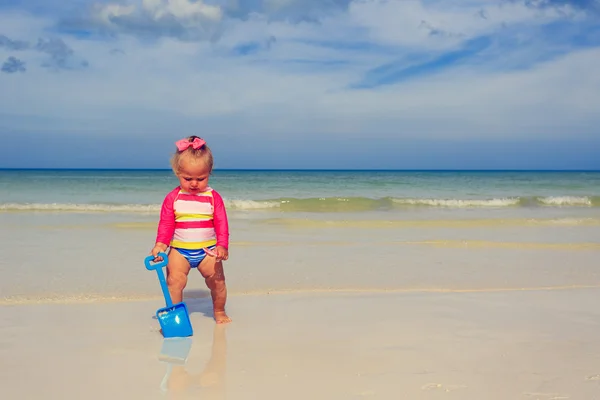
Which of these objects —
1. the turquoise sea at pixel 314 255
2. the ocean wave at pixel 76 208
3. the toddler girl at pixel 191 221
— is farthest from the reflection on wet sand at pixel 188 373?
the ocean wave at pixel 76 208

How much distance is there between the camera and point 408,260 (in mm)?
7602

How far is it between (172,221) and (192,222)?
14cm

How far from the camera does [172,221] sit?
4215 millimetres

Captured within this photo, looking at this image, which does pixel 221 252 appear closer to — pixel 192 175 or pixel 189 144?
pixel 192 175

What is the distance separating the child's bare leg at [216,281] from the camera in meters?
4.30

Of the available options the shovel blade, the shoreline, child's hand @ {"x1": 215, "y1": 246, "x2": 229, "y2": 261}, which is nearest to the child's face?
child's hand @ {"x1": 215, "y1": 246, "x2": 229, "y2": 261}

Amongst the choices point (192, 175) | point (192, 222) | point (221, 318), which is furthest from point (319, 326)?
point (192, 175)

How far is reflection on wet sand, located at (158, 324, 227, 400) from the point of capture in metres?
3.09

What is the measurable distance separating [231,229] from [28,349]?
735 cm

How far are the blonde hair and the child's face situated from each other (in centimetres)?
2

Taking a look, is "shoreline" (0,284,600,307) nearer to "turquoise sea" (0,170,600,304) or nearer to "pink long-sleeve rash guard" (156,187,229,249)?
"turquoise sea" (0,170,600,304)

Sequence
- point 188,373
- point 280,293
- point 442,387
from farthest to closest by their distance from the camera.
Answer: point 280,293
point 188,373
point 442,387

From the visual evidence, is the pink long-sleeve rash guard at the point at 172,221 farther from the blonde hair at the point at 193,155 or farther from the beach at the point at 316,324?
the beach at the point at 316,324

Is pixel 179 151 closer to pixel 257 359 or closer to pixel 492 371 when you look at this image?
pixel 257 359
